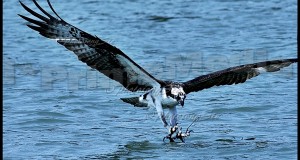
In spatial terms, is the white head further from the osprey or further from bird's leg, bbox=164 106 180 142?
bird's leg, bbox=164 106 180 142

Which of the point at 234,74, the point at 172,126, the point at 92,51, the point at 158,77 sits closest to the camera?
the point at 92,51

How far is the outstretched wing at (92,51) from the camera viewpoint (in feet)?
29.1

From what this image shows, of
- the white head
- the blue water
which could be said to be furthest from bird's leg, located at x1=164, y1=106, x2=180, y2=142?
the white head

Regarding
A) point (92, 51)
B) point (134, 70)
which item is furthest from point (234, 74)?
point (92, 51)

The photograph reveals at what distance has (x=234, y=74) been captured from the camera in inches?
376

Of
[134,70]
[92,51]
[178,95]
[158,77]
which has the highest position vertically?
[92,51]

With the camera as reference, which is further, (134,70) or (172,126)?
(172,126)

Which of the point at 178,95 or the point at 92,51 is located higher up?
the point at 92,51

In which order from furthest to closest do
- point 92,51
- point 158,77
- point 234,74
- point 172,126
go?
point 158,77
point 234,74
point 172,126
point 92,51

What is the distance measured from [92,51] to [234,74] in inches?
62.7

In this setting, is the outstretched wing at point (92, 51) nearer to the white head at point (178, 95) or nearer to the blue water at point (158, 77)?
the white head at point (178, 95)

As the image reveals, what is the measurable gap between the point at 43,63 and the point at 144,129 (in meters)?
4.05

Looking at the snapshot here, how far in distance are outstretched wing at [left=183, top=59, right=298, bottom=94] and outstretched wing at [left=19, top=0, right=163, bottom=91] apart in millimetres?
427

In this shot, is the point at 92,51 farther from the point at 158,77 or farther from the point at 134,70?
the point at 158,77
